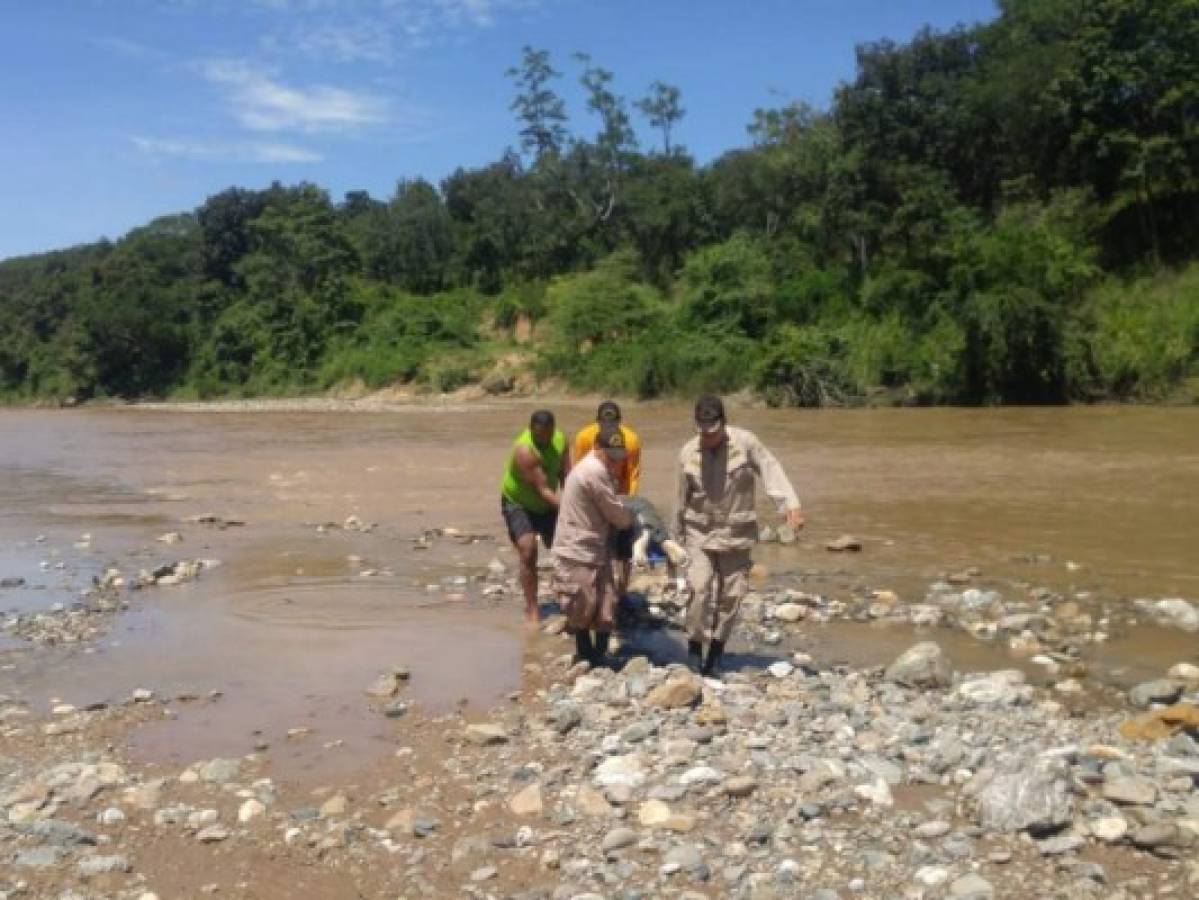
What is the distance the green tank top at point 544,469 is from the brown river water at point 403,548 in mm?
896

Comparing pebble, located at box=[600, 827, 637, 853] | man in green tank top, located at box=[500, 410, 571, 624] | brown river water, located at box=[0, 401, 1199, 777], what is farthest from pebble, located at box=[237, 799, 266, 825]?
man in green tank top, located at box=[500, 410, 571, 624]

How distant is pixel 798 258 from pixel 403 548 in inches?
1378

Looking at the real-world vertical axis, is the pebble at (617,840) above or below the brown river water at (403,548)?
below

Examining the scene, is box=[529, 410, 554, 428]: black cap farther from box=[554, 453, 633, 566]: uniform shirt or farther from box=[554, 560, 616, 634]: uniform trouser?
box=[554, 560, 616, 634]: uniform trouser

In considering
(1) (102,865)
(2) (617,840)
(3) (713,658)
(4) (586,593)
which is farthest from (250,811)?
(3) (713,658)

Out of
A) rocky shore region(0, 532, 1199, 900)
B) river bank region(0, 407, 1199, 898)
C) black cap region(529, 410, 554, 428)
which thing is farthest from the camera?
black cap region(529, 410, 554, 428)

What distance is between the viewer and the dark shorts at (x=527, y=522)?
8.26 metres

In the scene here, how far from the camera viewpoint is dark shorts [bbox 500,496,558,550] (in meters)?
8.26

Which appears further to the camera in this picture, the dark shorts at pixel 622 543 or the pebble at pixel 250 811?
the dark shorts at pixel 622 543

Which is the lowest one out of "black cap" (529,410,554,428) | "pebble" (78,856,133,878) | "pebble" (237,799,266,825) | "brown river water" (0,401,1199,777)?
"pebble" (78,856,133,878)

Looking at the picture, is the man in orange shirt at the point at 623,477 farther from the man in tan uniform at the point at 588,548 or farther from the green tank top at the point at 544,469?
the man in tan uniform at the point at 588,548

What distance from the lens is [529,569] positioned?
26.9ft

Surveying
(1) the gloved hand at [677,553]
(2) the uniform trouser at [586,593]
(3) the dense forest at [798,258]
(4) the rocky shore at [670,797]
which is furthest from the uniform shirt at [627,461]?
(3) the dense forest at [798,258]

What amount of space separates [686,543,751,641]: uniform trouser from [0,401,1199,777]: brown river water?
3.40 ft
